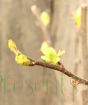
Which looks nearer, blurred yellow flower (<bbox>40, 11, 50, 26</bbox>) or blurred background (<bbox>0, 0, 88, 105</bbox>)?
blurred background (<bbox>0, 0, 88, 105</bbox>)

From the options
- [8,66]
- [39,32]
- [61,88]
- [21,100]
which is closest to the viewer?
[61,88]

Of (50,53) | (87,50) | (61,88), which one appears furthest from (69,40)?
(50,53)

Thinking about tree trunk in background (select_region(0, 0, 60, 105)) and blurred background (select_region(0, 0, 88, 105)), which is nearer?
blurred background (select_region(0, 0, 88, 105))

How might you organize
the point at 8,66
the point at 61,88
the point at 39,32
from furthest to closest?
the point at 39,32
the point at 8,66
the point at 61,88

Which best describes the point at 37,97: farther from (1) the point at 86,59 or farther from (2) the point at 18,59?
(2) the point at 18,59

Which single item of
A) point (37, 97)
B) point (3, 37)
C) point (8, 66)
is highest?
point (3, 37)

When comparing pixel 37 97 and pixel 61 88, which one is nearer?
pixel 61 88

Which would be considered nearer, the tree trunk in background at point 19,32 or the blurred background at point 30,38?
the blurred background at point 30,38

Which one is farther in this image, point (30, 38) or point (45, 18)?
point (30, 38)

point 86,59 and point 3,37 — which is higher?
point 3,37

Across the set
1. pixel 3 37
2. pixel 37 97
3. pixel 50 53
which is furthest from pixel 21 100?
pixel 50 53

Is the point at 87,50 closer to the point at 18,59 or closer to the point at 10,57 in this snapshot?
the point at 18,59
